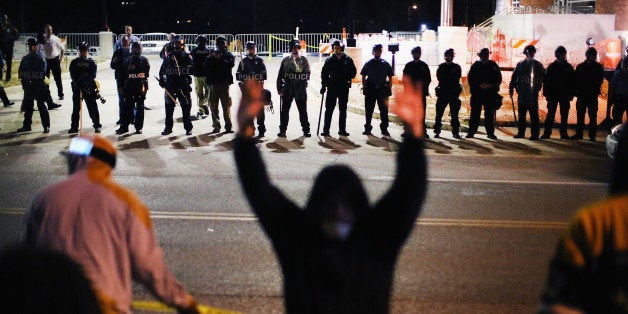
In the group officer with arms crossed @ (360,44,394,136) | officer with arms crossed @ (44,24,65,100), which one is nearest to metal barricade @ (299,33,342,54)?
officer with arms crossed @ (44,24,65,100)

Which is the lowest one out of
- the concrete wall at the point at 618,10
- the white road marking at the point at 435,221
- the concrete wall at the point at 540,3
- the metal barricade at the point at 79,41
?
the white road marking at the point at 435,221

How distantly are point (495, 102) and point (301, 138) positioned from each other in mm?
4004

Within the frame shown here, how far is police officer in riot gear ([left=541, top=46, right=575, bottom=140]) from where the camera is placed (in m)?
15.5

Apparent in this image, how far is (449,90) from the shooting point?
16.0 m

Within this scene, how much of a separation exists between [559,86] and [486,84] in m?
1.46

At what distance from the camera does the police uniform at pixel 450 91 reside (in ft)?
52.4

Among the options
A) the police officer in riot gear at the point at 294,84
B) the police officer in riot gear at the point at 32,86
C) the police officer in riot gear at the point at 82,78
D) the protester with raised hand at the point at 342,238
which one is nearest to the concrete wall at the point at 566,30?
the police officer in riot gear at the point at 294,84

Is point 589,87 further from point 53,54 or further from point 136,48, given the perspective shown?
point 53,54

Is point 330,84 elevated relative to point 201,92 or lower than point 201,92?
elevated

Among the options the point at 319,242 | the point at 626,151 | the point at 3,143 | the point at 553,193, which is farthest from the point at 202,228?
the point at 3,143

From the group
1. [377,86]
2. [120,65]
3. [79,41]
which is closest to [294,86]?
[377,86]

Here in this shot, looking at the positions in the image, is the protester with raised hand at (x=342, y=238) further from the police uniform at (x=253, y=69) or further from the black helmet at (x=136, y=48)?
the black helmet at (x=136, y=48)

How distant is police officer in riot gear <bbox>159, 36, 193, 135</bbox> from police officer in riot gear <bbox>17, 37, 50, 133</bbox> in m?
2.49

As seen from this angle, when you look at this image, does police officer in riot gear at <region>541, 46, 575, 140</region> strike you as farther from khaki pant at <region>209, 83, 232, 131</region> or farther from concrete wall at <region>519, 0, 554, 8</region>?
concrete wall at <region>519, 0, 554, 8</region>
